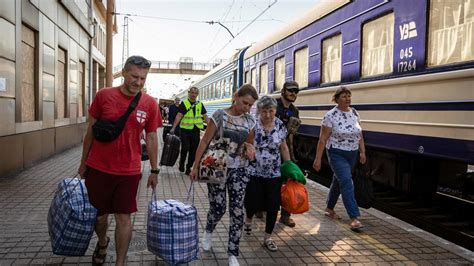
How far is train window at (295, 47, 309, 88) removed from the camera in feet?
29.9

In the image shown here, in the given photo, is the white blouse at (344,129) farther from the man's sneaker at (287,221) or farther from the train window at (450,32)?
the train window at (450,32)

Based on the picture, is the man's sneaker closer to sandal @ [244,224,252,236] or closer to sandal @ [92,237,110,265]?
sandal @ [244,224,252,236]

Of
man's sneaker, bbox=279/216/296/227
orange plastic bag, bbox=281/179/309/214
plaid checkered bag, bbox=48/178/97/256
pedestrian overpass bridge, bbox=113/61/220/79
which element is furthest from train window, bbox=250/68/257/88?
pedestrian overpass bridge, bbox=113/61/220/79

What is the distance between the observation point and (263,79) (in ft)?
40.3

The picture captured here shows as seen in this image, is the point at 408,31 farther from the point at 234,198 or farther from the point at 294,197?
the point at 234,198

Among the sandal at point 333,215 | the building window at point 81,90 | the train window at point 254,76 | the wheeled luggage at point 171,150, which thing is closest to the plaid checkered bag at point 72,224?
the wheeled luggage at point 171,150

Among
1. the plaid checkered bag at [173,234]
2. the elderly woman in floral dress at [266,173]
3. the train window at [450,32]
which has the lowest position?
the plaid checkered bag at [173,234]

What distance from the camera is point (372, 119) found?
6.52 meters

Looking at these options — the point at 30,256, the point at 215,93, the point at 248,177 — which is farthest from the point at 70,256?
the point at 215,93

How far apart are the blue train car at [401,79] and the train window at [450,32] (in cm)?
1

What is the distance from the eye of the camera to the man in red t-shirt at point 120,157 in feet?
11.2

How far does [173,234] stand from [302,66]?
635 centimetres

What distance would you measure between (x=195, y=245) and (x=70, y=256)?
99 cm

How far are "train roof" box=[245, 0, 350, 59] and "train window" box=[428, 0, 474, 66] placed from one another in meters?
2.27
